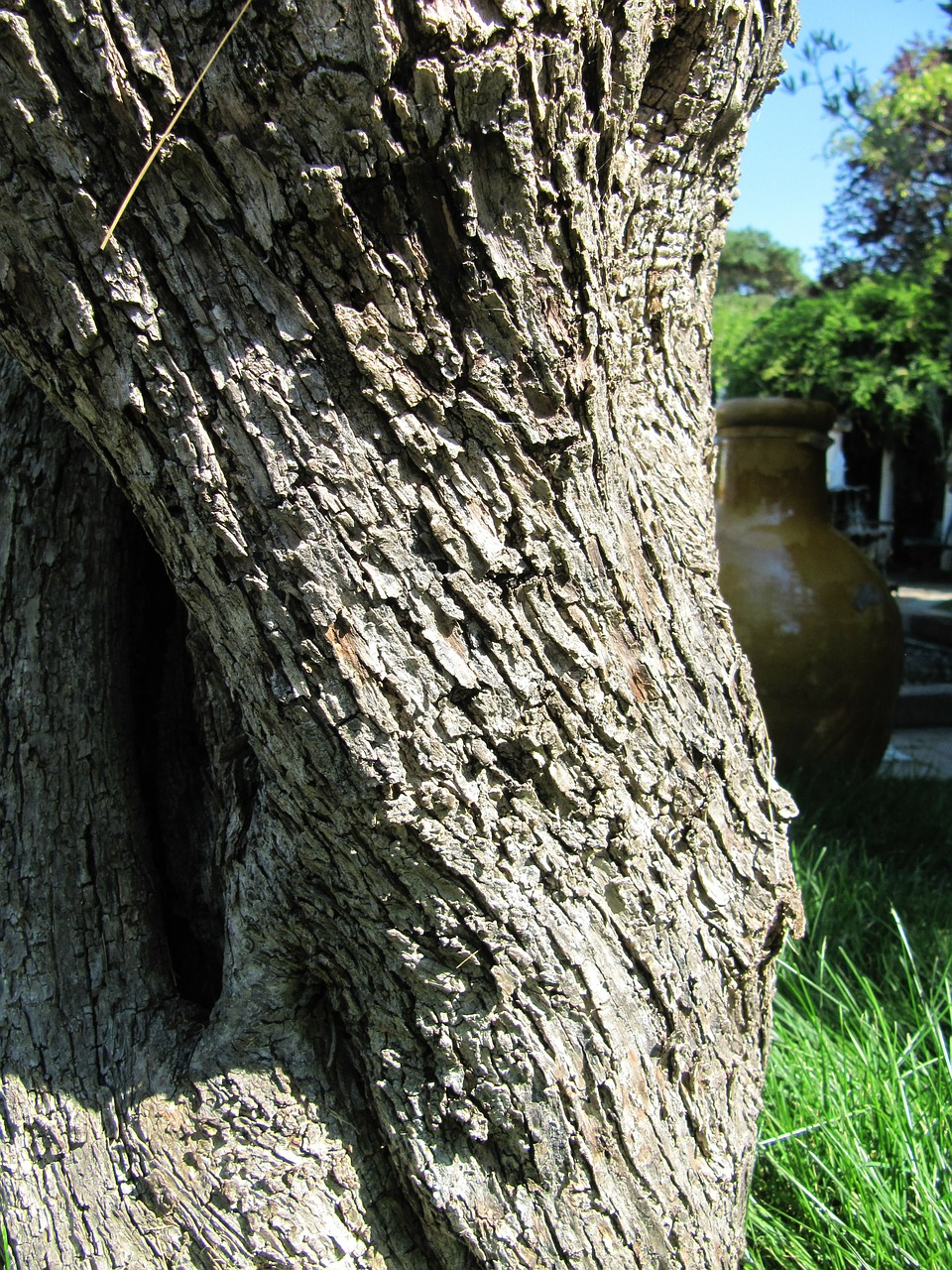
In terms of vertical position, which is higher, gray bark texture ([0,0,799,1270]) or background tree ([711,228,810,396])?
background tree ([711,228,810,396])

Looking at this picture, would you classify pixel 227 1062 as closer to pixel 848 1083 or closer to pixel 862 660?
pixel 848 1083

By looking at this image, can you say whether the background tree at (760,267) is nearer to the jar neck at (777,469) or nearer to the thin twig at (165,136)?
the jar neck at (777,469)

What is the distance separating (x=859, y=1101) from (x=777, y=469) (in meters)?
3.25

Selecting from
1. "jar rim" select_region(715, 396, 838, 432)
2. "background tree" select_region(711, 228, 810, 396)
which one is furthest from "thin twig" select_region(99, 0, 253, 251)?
"background tree" select_region(711, 228, 810, 396)

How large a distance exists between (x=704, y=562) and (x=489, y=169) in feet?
2.05

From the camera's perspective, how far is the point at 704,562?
1.36m

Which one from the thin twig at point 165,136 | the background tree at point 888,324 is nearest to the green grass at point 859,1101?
the thin twig at point 165,136

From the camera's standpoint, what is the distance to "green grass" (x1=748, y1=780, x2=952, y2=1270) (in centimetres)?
151

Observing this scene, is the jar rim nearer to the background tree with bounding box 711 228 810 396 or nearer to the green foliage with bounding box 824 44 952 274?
the green foliage with bounding box 824 44 952 274

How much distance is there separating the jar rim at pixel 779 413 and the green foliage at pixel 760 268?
36.7 meters

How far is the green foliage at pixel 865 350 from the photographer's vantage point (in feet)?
34.3

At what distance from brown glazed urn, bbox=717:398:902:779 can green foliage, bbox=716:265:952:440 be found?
689 cm

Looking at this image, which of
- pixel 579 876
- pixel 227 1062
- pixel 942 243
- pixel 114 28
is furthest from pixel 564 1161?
pixel 942 243

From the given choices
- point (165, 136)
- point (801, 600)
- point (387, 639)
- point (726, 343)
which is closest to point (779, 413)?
point (801, 600)
